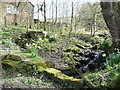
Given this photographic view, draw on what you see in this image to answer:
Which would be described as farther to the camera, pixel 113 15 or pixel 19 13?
pixel 19 13

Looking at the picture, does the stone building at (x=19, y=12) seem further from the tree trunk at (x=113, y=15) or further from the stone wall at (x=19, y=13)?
the tree trunk at (x=113, y=15)

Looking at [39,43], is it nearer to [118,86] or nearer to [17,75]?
[17,75]

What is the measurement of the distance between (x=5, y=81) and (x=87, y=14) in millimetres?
15194

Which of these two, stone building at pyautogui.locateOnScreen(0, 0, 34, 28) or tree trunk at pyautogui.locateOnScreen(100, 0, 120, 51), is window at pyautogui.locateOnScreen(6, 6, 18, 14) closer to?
stone building at pyautogui.locateOnScreen(0, 0, 34, 28)

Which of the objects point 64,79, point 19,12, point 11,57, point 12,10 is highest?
point 12,10

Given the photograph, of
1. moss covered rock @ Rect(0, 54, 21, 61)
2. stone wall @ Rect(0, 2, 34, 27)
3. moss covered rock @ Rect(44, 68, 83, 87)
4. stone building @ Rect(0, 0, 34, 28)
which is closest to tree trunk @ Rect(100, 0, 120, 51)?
moss covered rock @ Rect(44, 68, 83, 87)

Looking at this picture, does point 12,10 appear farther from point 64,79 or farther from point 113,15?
point 64,79

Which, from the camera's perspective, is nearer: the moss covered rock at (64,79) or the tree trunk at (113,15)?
the moss covered rock at (64,79)

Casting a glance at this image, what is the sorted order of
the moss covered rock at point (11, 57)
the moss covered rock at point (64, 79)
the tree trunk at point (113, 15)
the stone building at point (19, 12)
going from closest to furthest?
the moss covered rock at point (64, 79) < the moss covered rock at point (11, 57) < the tree trunk at point (113, 15) < the stone building at point (19, 12)

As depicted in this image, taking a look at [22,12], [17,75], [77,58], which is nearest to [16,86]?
[17,75]

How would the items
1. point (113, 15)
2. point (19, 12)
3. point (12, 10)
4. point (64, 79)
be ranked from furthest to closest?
point (19, 12) → point (12, 10) → point (113, 15) → point (64, 79)

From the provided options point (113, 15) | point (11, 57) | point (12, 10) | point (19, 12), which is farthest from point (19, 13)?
point (113, 15)

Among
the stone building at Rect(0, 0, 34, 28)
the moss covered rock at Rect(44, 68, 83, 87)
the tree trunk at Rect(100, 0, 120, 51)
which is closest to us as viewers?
the moss covered rock at Rect(44, 68, 83, 87)

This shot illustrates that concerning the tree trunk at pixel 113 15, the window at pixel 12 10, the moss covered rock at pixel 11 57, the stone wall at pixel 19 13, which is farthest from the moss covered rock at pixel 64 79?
the window at pixel 12 10
